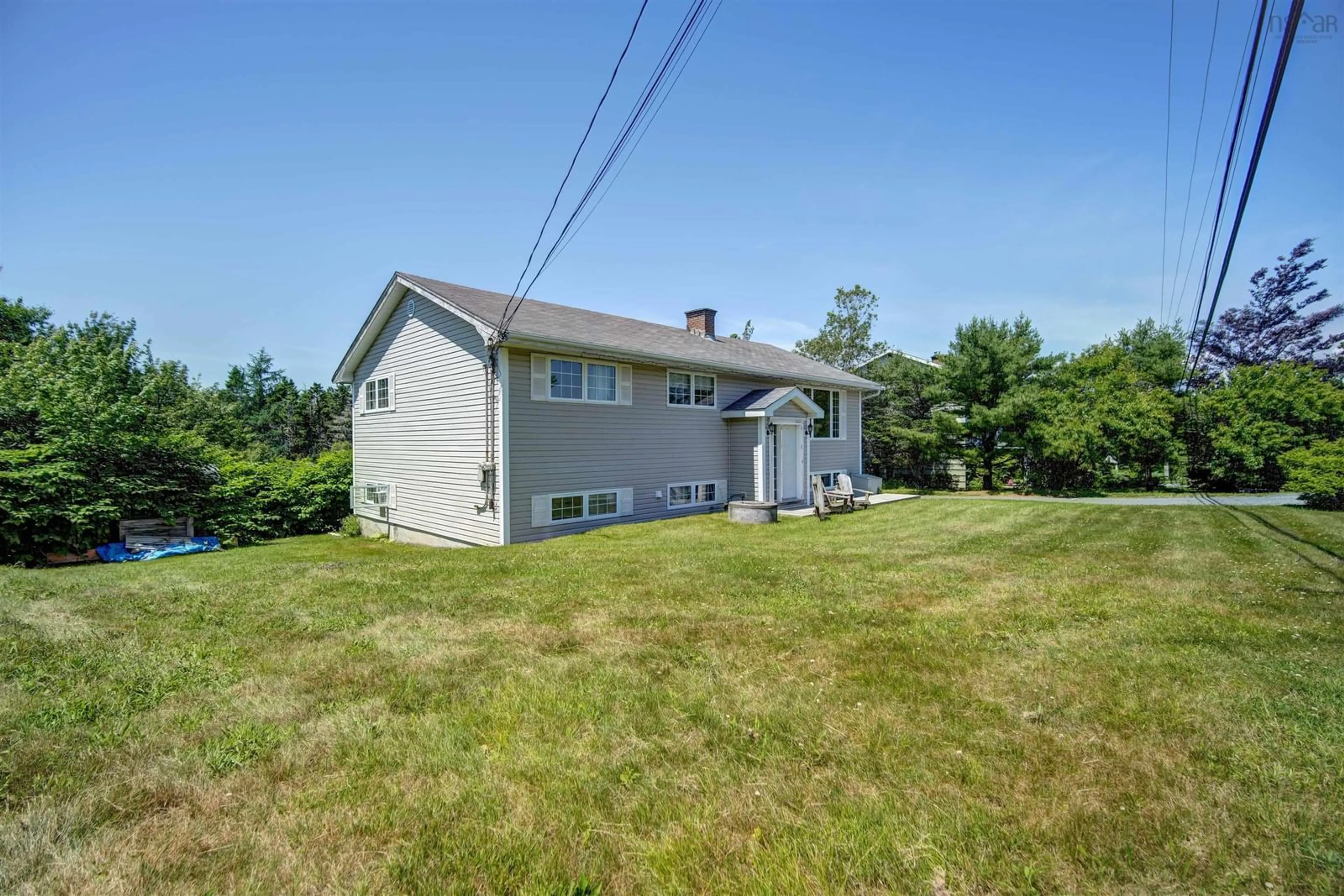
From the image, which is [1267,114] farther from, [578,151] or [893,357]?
[893,357]

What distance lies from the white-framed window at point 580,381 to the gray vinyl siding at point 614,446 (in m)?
0.13

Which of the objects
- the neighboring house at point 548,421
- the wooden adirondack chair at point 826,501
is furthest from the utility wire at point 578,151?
the wooden adirondack chair at point 826,501

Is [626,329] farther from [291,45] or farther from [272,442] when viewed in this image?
[272,442]

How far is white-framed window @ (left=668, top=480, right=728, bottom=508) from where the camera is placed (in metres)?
14.3

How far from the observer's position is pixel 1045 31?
25.0 feet

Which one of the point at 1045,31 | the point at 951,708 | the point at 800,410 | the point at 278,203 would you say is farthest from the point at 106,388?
the point at 1045,31

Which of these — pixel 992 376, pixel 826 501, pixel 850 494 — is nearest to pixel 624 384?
pixel 826 501

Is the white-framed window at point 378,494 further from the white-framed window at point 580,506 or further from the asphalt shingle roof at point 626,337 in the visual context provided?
the asphalt shingle roof at point 626,337

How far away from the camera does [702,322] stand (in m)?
18.7

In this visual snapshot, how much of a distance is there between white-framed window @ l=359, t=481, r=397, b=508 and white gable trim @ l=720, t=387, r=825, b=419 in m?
8.96

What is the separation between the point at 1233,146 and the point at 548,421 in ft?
34.0

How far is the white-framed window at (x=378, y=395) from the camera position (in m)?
14.6

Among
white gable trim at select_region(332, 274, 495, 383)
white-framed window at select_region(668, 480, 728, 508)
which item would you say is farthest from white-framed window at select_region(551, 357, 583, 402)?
white-framed window at select_region(668, 480, 728, 508)

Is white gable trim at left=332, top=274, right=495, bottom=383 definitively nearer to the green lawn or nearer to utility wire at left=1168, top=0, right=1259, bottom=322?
the green lawn
